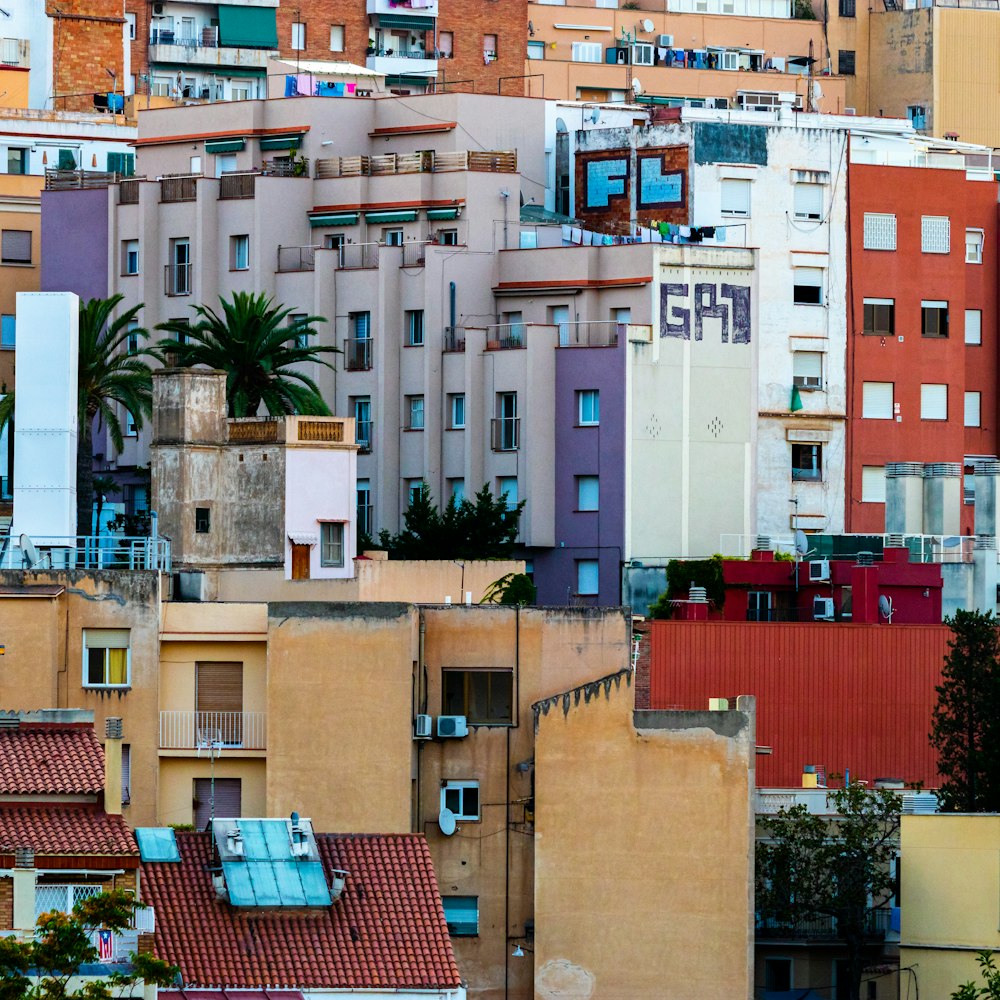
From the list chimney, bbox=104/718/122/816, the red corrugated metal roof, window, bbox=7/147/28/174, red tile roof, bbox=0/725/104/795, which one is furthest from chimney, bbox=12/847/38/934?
window, bbox=7/147/28/174

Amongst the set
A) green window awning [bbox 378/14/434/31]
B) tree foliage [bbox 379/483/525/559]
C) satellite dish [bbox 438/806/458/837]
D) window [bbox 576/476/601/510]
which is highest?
green window awning [bbox 378/14/434/31]

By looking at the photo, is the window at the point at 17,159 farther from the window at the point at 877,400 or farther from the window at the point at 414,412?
the window at the point at 877,400

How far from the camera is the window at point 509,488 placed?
276 feet

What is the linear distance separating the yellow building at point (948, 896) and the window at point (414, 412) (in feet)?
99.9

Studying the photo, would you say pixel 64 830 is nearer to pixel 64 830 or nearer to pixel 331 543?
pixel 64 830

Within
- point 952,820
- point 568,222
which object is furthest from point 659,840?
point 568,222

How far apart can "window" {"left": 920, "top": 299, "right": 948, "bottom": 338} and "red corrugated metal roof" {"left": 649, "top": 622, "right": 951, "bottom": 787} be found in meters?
22.7

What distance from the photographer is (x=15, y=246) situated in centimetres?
9588

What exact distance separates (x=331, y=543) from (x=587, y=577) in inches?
599

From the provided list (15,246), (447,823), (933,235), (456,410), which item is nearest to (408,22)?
(15,246)

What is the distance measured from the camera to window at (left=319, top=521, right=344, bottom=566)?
6912 centimetres

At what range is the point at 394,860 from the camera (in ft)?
163

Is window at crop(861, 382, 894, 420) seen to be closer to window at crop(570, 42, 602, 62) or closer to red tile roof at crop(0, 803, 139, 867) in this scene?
window at crop(570, 42, 602, 62)

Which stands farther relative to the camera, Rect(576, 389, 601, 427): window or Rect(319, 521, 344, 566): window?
Rect(576, 389, 601, 427): window
